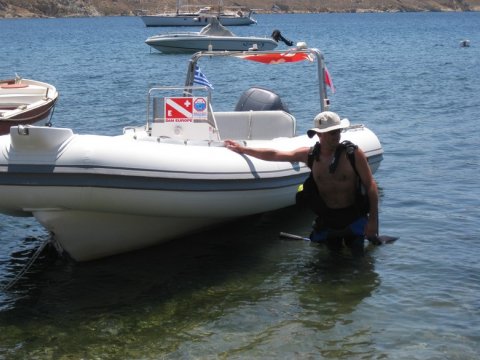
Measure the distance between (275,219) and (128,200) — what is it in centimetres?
282

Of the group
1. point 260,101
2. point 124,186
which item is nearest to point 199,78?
point 260,101

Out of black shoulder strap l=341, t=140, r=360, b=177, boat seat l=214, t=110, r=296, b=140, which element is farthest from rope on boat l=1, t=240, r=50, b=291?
black shoulder strap l=341, t=140, r=360, b=177

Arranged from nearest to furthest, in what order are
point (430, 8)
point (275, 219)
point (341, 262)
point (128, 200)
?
point (128, 200)
point (341, 262)
point (275, 219)
point (430, 8)

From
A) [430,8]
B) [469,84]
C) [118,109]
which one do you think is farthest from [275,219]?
[430,8]

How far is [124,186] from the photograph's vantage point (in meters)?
7.62

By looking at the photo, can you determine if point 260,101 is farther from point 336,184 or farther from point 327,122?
point 327,122

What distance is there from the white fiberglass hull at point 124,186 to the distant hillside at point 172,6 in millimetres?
109765

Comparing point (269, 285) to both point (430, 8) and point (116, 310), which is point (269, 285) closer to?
point (116, 310)

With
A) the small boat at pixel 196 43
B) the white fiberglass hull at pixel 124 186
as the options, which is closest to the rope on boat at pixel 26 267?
the white fiberglass hull at pixel 124 186

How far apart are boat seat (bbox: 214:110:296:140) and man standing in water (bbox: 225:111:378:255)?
7.16ft

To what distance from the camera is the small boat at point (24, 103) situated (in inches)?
586

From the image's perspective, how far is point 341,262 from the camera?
28.1 ft

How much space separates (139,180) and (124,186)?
6.0 inches

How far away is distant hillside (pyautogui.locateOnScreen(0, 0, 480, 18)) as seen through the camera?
447 feet
